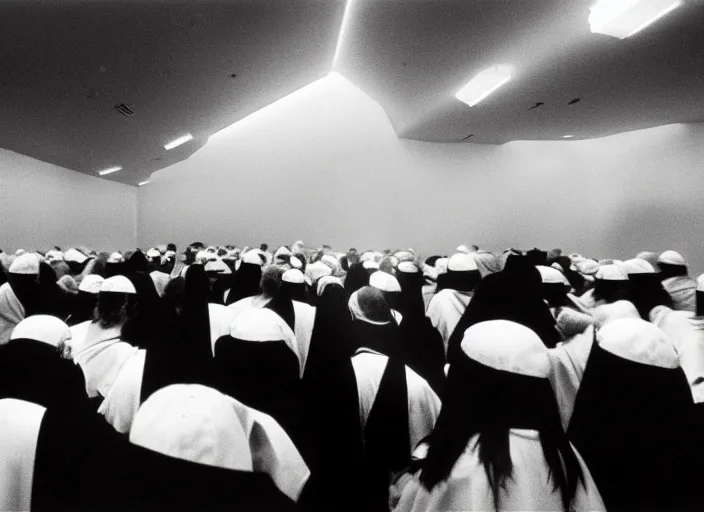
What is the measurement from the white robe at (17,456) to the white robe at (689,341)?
130 inches

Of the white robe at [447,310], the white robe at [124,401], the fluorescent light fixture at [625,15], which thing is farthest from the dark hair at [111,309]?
the fluorescent light fixture at [625,15]

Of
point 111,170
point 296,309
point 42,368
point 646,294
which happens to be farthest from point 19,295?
point 111,170

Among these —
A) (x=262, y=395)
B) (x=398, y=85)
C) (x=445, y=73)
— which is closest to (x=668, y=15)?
(x=445, y=73)

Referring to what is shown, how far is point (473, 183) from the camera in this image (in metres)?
14.6

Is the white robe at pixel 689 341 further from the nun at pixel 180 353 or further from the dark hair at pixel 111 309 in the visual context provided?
the dark hair at pixel 111 309

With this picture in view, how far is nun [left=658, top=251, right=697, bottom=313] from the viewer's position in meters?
4.37

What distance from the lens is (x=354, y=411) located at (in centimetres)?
A: 215

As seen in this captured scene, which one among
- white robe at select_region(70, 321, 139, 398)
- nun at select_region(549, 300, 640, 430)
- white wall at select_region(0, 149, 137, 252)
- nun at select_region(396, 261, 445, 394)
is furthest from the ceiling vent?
nun at select_region(549, 300, 640, 430)

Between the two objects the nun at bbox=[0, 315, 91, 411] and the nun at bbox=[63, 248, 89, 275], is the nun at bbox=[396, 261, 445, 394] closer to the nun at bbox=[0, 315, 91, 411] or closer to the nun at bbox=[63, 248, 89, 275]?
the nun at bbox=[0, 315, 91, 411]

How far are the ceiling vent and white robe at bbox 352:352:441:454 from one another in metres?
7.42

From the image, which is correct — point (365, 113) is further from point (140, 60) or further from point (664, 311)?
point (664, 311)

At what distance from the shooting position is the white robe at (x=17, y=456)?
148cm

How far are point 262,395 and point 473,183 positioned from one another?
1378 centimetres

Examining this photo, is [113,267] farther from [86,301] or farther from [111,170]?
[111,170]
